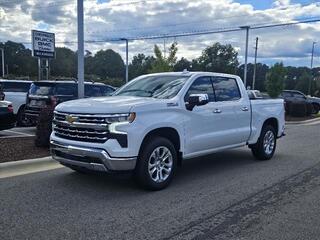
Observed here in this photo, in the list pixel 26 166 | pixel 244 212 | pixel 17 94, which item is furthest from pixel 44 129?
pixel 17 94

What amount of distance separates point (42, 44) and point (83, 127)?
8.58 m

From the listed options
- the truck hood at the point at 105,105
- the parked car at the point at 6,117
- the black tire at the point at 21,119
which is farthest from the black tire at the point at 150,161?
the black tire at the point at 21,119

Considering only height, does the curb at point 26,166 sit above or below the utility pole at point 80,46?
below

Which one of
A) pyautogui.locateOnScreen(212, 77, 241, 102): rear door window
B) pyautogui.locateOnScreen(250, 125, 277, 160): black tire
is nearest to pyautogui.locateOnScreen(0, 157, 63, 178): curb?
pyautogui.locateOnScreen(212, 77, 241, 102): rear door window

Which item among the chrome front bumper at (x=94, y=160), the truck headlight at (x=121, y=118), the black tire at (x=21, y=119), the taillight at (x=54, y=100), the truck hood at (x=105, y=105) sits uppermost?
the truck hood at (x=105, y=105)

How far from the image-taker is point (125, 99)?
6758mm

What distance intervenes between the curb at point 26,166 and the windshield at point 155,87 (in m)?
2.04

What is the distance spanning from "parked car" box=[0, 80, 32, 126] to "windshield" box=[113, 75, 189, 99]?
8.40m

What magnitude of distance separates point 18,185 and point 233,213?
11.4 feet

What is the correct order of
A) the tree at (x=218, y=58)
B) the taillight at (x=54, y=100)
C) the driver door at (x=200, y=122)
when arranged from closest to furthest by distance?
the driver door at (x=200, y=122) → the taillight at (x=54, y=100) → the tree at (x=218, y=58)

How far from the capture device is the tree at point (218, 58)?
4065 inches

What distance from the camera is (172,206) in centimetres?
570

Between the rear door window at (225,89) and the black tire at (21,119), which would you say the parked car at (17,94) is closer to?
the black tire at (21,119)

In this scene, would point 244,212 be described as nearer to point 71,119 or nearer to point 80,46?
point 71,119
